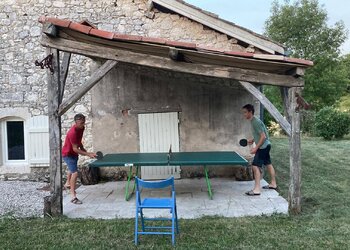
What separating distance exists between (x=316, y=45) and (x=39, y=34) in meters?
21.9

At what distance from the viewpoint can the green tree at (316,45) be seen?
26.5m

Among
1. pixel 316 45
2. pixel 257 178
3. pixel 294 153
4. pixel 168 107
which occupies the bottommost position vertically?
pixel 257 178

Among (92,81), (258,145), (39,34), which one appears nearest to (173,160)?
(258,145)

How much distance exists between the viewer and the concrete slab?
6.25 meters

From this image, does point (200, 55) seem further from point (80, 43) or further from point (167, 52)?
point (80, 43)

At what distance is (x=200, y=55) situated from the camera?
18.3 feet

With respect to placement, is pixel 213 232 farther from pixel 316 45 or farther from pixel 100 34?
pixel 316 45

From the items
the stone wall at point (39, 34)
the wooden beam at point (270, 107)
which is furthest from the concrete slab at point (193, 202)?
the stone wall at point (39, 34)

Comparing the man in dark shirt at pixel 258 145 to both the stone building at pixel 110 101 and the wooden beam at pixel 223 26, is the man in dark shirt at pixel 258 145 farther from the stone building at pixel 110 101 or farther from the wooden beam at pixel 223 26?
the stone building at pixel 110 101

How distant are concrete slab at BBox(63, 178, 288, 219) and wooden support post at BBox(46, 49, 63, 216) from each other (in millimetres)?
321

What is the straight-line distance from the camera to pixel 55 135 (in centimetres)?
617

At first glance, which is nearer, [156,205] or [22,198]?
[156,205]

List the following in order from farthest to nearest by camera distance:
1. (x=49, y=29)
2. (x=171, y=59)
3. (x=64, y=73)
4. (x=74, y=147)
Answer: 1. (x=74, y=147)
2. (x=64, y=73)
3. (x=171, y=59)
4. (x=49, y=29)

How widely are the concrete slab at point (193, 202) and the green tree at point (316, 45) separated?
20.0 meters
